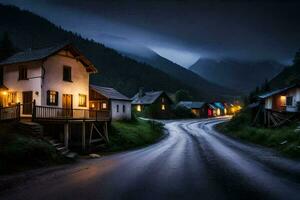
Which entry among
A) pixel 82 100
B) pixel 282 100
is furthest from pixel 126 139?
pixel 282 100

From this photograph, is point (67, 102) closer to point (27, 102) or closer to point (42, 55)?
point (27, 102)

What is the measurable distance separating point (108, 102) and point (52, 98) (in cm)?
1291

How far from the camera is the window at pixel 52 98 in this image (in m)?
27.6

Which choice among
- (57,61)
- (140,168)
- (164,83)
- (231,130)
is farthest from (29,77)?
→ (164,83)

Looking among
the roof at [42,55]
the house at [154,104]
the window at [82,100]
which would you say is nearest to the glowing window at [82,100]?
the window at [82,100]

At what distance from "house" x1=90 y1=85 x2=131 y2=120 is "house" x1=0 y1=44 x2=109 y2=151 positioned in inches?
326

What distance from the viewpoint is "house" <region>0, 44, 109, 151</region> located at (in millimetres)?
26875

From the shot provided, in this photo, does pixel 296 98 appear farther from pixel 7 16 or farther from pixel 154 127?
pixel 7 16

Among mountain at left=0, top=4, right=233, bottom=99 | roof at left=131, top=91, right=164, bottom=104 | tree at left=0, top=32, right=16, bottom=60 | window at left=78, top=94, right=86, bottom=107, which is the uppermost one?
mountain at left=0, top=4, right=233, bottom=99

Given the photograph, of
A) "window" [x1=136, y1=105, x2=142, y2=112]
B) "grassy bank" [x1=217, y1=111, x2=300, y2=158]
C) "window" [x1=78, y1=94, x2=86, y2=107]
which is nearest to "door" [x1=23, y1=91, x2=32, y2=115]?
"window" [x1=78, y1=94, x2=86, y2=107]

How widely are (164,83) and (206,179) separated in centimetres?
14768

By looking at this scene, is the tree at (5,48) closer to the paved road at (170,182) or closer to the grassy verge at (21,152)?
the grassy verge at (21,152)

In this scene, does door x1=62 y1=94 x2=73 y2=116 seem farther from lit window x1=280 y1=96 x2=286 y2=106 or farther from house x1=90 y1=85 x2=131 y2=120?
lit window x1=280 y1=96 x2=286 y2=106

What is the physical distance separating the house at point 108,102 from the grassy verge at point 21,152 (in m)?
21.7
